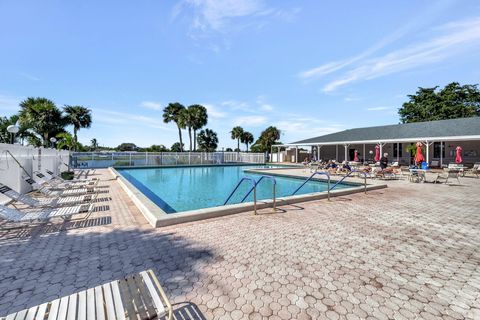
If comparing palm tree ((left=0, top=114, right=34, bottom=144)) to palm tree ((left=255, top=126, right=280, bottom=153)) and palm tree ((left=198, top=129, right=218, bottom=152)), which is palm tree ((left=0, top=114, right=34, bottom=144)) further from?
palm tree ((left=255, top=126, right=280, bottom=153))

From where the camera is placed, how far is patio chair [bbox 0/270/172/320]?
1.63 meters

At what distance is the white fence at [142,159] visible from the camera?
22.2 metres

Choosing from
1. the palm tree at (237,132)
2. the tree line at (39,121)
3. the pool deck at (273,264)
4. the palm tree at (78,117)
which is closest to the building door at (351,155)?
the pool deck at (273,264)

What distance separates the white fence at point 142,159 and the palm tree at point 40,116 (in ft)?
21.3

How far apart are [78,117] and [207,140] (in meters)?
24.1

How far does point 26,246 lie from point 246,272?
3.83m

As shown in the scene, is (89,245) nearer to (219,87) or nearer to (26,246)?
(26,246)

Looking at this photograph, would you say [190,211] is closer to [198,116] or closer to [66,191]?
[66,191]

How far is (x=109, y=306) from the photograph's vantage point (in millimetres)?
1756

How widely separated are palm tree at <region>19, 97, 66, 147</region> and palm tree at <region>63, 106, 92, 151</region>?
6.56 metres

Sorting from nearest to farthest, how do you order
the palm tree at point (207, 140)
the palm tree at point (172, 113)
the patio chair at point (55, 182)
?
the patio chair at point (55, 182)
the palm tree at point (172, 113)
the palm tree at point (207, 140)

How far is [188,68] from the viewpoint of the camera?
58.2 feet

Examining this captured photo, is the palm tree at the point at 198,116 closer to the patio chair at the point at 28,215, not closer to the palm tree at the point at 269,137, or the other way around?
the palm tree at the point at 269,137

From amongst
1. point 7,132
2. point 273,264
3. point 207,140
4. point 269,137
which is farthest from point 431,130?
point 7,132
